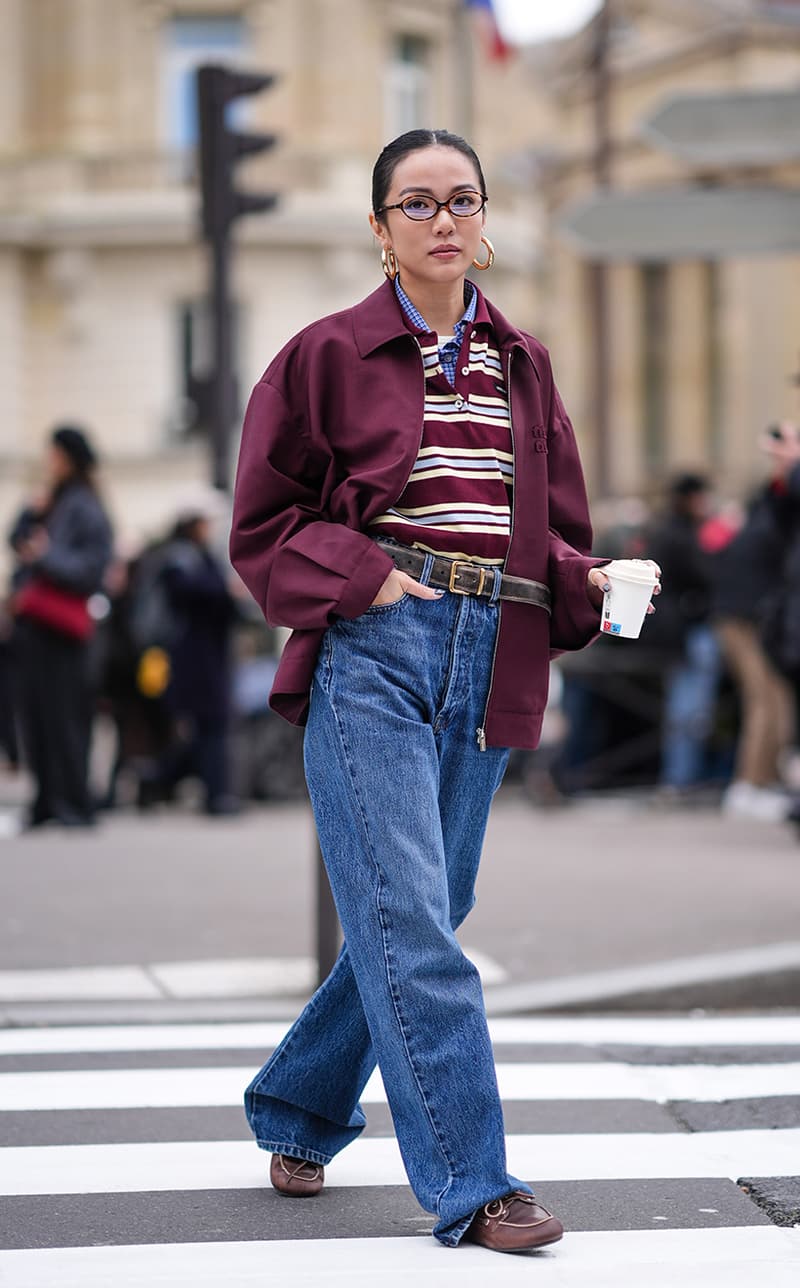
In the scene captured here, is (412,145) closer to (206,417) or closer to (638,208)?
(638,208)

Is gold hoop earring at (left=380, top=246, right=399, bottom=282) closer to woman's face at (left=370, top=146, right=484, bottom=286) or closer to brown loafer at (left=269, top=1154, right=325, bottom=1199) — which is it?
woman's face at (left=370, top=146, right=484, bottom=286)

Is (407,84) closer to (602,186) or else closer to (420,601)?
(602,186)

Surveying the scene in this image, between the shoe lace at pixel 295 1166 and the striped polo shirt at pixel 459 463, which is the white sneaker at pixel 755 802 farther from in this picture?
→ the striped polo shirt at pixel 459 463

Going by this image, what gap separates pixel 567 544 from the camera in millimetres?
4309

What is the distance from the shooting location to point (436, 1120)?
390 cm

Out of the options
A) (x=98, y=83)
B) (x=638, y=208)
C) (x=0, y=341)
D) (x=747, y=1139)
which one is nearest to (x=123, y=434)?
(x=0, y=341)

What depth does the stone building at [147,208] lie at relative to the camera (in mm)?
30016

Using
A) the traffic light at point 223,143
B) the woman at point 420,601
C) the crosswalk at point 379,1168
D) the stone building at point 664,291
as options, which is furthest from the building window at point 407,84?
the woman at point 420,601

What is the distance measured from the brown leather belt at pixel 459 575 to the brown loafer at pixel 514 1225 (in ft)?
3.62

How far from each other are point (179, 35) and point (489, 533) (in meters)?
27.9

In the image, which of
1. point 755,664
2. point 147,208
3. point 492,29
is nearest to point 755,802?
point 755,664

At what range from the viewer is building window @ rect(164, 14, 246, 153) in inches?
1202

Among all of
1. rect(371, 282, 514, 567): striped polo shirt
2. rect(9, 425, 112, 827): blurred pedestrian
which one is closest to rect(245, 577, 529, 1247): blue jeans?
rect(371, 282, 514, 567): striped polo shirt

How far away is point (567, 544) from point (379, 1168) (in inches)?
56.1
